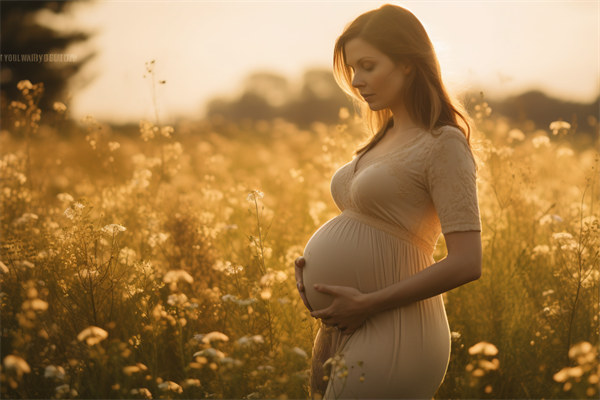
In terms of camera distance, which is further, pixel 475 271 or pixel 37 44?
pixel 37 44

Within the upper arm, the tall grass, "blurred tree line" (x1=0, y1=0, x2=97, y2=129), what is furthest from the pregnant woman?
"blurred tree line" (x1=0, y1=0, x2=97, y2=129)

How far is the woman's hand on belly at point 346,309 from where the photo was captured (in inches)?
78.8

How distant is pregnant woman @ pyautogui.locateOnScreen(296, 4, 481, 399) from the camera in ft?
6.31

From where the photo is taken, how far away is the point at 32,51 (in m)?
14.7

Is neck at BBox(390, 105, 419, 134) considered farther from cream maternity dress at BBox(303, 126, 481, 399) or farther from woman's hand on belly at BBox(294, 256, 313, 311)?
woman's hand on belly at BBox(294, 256, 313, 311)

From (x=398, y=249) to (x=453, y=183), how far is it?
13.1 inches

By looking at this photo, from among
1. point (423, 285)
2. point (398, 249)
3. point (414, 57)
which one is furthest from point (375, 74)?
point (423, 285)

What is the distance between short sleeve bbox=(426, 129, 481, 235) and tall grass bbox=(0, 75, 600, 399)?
48cm

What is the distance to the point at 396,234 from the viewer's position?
2.10 m

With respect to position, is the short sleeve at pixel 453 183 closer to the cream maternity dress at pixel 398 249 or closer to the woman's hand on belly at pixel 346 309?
the cream maternity dress at pixel 398 249

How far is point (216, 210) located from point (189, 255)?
109cm

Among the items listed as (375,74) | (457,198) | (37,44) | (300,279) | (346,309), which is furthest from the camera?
(37,44)

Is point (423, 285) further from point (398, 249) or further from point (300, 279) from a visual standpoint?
point (300, 279)

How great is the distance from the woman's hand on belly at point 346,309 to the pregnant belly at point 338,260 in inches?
2.5
